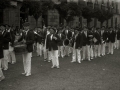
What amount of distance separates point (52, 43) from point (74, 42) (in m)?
2.31

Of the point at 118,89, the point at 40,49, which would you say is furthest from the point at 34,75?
the point at 40,49

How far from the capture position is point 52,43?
460 inches

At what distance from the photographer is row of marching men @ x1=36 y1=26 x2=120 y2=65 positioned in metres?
11.8

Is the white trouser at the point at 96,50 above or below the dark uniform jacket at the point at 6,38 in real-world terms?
below

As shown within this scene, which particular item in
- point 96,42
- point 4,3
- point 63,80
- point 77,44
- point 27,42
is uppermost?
point 4,3

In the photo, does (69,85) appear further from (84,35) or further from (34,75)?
(84,35)

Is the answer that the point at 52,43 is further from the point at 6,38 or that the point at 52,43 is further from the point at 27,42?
the point at 27,42

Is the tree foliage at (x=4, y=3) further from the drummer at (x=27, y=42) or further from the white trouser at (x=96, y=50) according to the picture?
the drummer at (x=27, y=42)

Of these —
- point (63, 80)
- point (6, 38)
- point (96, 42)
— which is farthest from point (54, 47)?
point (96, 42)

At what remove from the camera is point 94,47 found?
16.2 m

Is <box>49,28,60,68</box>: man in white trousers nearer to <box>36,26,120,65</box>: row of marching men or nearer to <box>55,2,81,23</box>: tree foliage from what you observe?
<box>36,26,120,65</box>: row of marching men

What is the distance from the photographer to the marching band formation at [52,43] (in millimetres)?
9500

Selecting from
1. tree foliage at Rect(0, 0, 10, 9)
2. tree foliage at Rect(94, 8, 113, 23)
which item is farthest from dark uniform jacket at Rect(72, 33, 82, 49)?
tree foliage at Rect(94, 8, 113, 23)

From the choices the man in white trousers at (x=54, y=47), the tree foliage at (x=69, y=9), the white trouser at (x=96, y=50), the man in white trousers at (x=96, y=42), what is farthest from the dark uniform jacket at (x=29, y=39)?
the tree foliage at (x=69, y=9)
